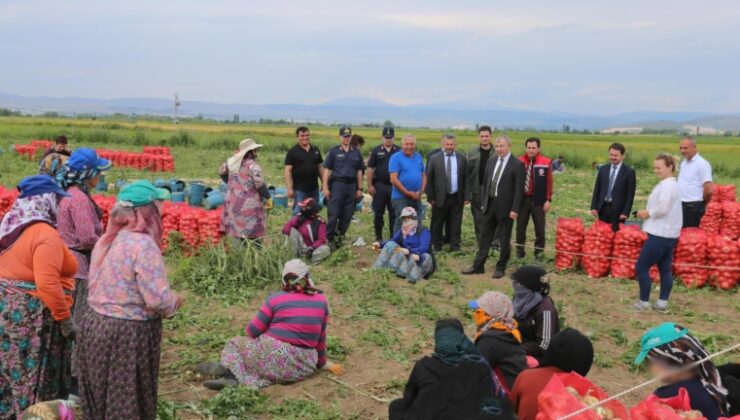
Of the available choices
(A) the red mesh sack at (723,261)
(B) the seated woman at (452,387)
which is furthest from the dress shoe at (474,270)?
(B) the seated woman at (452,387)

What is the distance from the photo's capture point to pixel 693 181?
8461mm

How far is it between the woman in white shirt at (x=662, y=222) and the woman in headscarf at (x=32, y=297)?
5360 millimetres

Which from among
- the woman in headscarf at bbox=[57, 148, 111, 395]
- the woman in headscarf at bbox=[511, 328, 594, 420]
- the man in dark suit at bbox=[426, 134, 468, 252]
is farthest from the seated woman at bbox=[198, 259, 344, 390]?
the man in dark suit at bbox=[426, 134, 468, 252]

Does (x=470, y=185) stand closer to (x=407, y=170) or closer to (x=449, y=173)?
(x=449, y=173)

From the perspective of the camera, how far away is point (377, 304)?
697 cm

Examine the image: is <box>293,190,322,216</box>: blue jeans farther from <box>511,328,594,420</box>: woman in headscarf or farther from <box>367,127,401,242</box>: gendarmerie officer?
<box>511,328,594,420</box>: woman in headscarf

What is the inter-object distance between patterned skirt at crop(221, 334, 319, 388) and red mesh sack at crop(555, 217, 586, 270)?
4.77 m

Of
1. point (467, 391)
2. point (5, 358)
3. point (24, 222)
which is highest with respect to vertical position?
point (24, 222)

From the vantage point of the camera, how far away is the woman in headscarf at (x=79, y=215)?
4434 millimetres

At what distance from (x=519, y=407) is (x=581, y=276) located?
544 cm

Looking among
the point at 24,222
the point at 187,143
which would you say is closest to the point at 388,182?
the point at 24,222

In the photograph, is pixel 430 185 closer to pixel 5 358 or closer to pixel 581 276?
pixel 581 276

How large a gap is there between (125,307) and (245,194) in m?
4.08

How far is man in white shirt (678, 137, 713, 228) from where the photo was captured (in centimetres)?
838
